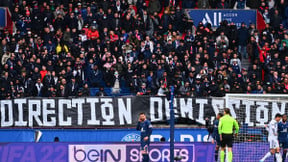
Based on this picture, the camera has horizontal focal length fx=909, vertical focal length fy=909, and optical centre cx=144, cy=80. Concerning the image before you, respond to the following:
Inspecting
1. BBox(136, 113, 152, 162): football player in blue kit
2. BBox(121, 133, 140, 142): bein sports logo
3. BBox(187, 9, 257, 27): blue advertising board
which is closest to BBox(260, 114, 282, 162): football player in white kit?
BBox(136, 113, 152, 162): football player in blue kit

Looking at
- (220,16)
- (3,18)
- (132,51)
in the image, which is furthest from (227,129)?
(3,18)

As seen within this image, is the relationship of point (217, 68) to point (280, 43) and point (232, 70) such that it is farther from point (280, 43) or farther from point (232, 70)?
point (280, 43)

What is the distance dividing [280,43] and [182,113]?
22.2 ft

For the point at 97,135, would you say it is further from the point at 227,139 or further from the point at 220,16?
the point at 220,16

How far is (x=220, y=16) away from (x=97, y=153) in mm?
14171

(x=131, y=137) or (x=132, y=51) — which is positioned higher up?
(x=132, y=51)

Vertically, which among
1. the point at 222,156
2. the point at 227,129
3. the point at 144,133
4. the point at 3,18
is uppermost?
the point at 3,18

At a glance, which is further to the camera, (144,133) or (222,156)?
(144,133)

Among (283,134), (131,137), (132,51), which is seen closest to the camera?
(283,134)

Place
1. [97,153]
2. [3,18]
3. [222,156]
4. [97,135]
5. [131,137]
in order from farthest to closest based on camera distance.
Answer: [3,18] < [97,135] < [131,137] < [97,153] < [222,156]

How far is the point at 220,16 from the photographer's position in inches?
1626

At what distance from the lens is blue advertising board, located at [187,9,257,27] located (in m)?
41.2

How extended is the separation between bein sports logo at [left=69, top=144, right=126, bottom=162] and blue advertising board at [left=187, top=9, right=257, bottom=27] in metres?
13.4

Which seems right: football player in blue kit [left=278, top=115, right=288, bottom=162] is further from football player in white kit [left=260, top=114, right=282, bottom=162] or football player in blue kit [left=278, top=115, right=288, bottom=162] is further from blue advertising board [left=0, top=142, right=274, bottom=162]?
blue advertising board [left=0, top=142, right=274, bottom=162]
